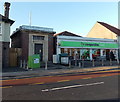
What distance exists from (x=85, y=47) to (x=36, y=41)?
1022 centimetres

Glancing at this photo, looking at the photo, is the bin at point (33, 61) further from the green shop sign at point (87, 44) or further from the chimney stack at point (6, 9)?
the chimney stack at point (6, 9)

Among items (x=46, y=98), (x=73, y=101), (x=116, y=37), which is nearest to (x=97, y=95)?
(x=73, y=101)

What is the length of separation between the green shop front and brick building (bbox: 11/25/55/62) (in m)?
2.09

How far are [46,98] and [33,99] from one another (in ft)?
1.75

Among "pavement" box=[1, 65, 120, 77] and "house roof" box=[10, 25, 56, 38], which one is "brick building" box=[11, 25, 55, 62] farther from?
"pavement" box=[1, 65, 120, 77]

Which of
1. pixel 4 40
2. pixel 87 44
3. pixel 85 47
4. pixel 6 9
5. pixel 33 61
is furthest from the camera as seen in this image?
pixel 87 44

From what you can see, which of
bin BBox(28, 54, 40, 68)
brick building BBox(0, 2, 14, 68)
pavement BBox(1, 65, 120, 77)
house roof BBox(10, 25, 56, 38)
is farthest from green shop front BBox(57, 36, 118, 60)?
brick building BBox(0, 2, 14, 68)

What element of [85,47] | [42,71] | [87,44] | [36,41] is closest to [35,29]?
[36,41]

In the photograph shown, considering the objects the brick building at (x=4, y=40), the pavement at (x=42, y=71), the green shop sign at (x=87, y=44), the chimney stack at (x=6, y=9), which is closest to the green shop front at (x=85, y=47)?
the green shop sign at (x=87, y=44)

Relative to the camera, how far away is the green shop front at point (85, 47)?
2264cm

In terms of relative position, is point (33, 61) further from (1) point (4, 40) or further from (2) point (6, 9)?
(2) point (6, 9)

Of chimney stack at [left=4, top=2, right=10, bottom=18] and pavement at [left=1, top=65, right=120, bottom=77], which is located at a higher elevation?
chimney stack at [left=4, top=2, right=10, bottom=18]

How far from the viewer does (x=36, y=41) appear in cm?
2005

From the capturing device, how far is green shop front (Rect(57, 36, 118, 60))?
2264 centimetres
